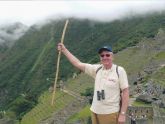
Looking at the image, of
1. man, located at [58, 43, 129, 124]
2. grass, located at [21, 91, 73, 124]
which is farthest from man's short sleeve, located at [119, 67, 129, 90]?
grass, located at [21, 91, 73, 124]

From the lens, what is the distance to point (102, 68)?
14.4 metres

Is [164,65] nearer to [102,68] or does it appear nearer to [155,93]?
[155,93]

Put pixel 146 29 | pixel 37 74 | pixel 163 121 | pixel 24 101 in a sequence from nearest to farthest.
→ pixel 163 121 → pixel 24 101 → pixel 146 29 → pixel 37 74

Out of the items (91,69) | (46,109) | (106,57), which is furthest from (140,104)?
(106,57)

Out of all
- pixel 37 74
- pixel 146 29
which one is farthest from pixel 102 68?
pixel 37 74

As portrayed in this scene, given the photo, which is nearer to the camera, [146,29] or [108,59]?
[108,59]

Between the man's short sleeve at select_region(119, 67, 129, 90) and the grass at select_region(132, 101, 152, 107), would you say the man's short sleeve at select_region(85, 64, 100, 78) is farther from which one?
the grass at select_region(132, 101, 152, 107)

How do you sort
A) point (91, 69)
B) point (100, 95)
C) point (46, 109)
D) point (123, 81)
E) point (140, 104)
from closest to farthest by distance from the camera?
point (123, 81)
point (100, 95)
point (91, 69)
point (140, 104)
point (46, 109)

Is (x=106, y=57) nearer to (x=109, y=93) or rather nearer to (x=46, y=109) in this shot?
(x=109, y=93)

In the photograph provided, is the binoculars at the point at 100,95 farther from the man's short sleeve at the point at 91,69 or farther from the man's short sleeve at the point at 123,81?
the man's short sleeve at the point at 91,69

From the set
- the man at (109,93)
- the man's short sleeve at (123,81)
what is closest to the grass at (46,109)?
the man at (109,93)

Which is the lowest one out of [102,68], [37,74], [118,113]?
[118,113]

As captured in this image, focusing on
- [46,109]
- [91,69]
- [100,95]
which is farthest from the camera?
[46,109]

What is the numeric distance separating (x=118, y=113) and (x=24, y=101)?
9433 cm
